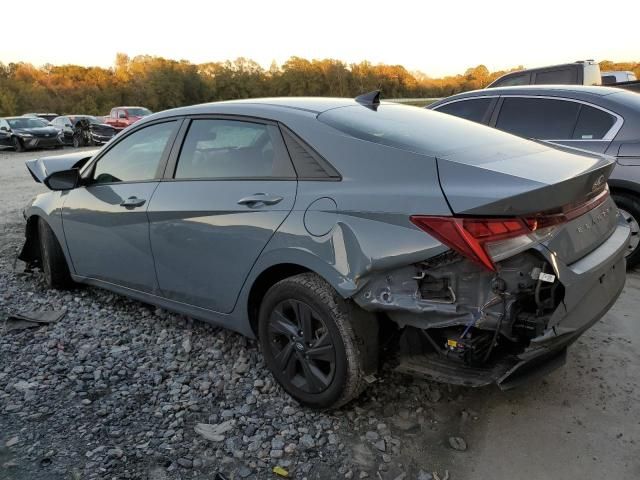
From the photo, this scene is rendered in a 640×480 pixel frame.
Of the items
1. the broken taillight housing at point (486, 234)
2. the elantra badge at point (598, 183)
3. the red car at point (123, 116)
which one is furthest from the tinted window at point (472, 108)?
the red car at point (123, 116)

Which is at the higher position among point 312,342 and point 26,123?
point 312,342

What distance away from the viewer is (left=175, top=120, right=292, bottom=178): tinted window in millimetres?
3027

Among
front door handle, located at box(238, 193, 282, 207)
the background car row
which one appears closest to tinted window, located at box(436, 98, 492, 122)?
front door handle, located at box(238, 193, 282, 207)

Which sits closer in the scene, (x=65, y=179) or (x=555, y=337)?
(x=555, y=337)

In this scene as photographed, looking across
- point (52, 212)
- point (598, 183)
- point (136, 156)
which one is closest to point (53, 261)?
point (52, 212)

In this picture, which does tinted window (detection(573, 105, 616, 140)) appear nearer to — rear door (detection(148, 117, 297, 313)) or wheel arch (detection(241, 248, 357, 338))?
rear door (detection(148, 117, 297, 313))

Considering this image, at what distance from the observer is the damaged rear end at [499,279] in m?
2.22

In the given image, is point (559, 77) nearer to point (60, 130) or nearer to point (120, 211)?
point (120, 211)

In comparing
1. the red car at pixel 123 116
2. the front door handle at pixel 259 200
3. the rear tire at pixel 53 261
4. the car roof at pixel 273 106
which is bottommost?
the red car at pixel 123 116

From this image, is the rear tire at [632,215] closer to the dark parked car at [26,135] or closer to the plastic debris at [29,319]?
the plastic debris at [29,319]

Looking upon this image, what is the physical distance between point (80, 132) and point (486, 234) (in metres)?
24.9

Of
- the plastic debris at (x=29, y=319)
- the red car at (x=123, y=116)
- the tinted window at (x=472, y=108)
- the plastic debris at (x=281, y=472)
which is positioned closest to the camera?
the plastic debris at (x=281, y=472)

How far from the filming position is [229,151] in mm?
3242

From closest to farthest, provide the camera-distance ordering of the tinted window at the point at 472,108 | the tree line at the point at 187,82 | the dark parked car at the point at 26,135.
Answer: the tinted window at the point at 472,108 < the dark parked car at the point at 26,135 < the tree line at the point at 187,82
